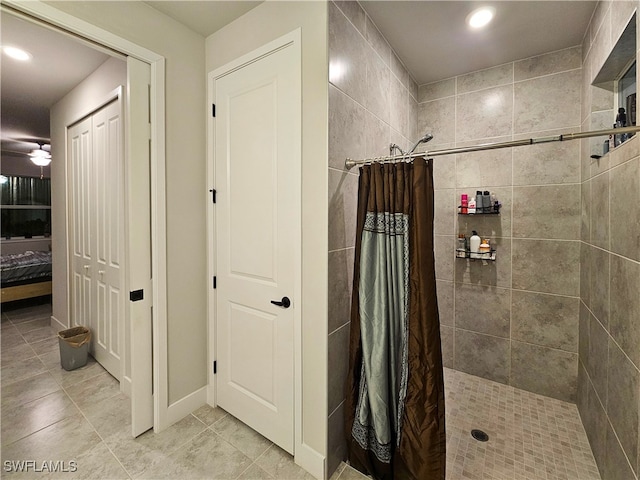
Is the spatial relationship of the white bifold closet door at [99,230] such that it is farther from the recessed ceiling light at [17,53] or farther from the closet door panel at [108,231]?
the recessed ceiling light at [17,53]

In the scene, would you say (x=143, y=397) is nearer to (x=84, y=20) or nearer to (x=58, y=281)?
(x=84, y=20)

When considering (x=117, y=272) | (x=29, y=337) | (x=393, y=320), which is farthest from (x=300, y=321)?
(x=29, y=337)

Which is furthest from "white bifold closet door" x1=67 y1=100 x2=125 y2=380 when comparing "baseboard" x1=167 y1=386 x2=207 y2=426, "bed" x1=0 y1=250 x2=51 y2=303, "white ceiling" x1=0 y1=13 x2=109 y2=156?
"bed" x1=0 y1=250 x2=51 y2=303

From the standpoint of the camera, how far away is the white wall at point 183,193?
186cm

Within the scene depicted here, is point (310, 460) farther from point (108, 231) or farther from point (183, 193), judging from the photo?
point (108, 231)

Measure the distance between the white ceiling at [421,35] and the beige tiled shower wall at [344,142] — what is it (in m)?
0.26

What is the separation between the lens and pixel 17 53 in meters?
2.32

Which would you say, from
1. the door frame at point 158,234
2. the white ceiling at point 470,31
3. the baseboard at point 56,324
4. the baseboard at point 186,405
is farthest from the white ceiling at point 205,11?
the baseboard at point 56,324

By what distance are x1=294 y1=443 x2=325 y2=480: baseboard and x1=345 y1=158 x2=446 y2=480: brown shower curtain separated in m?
0.18

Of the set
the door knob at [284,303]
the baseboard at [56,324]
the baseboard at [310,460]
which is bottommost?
the baseboard at [310,460]

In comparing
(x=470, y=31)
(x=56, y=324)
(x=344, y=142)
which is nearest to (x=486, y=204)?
(x=470, y=31)

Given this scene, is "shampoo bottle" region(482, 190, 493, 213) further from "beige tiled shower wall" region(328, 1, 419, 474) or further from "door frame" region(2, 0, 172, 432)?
"door frame" region(2, 0, 172, 432)

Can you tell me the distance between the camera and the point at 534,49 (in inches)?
84.8

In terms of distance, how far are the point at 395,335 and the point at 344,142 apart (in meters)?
1.06
